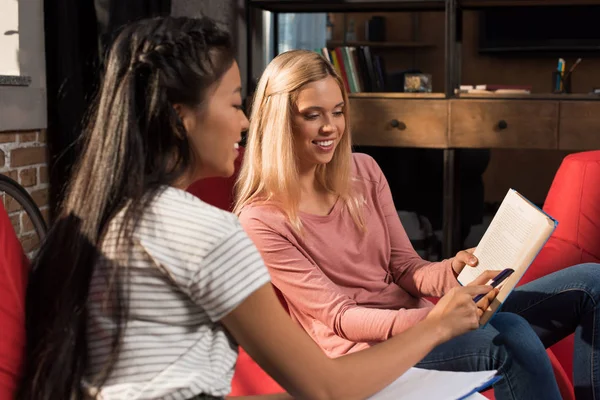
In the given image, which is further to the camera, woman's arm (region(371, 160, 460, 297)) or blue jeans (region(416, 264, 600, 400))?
woman's arm (region(371, 160, 460, 297))

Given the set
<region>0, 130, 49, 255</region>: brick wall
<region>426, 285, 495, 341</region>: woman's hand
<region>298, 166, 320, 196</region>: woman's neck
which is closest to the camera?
<region>426, 285, 495, 341</region>: woman's hand

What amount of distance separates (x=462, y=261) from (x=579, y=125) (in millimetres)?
1531

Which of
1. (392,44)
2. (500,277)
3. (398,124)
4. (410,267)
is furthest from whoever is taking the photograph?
(392,44)

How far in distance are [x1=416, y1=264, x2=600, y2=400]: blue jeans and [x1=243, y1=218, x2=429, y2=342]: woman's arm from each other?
102 millimetres

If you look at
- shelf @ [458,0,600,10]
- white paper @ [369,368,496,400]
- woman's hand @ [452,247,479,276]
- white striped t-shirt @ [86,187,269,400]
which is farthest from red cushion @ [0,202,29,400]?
shelf @ [458,0,600,10]

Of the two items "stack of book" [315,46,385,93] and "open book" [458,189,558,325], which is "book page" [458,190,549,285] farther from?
"stack of book" [315,46,385,93]

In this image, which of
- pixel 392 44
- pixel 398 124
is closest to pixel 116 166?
pixel 398 124

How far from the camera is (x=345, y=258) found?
1.63 m

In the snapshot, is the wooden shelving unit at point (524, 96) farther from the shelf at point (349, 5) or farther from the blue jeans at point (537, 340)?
the blue jeans at point (537, 340)

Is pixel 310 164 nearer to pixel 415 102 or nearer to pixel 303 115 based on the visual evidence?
pixel 303 115

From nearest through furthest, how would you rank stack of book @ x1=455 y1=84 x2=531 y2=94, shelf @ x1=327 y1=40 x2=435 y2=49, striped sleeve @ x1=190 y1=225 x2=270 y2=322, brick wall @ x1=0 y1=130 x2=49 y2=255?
1. striped sleeve @ x1=190 y1=225 x2=270 y2=322
2. brick wall @ x1=0 y1=130 x2=49 y2=255
3. stack of book @ x1=455 y1=84 x2=531 y2=94
4. shelf @ x1=327 y1=40 x2=435 y2=49

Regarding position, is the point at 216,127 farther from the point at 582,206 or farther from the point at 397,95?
the point at 397,95

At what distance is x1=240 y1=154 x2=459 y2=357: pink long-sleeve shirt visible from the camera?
1.50 meters

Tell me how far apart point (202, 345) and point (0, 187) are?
1.18 metres
